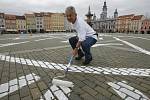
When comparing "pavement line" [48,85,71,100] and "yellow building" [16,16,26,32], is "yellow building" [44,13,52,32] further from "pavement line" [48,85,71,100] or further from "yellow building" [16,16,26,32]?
"pavement line" [48,85,71,100]

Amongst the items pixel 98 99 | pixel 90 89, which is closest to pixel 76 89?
pixel 90 89

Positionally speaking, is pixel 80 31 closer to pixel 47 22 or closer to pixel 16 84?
pixel 16 84

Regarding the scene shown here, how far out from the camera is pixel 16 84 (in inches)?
119

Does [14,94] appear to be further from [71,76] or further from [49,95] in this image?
[71,76]

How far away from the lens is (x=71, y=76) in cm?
353

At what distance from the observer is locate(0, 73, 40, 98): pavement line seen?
8.97ft

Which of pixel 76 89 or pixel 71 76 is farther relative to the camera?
pixel 71 76

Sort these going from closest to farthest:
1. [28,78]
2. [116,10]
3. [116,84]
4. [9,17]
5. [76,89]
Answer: [76,89] < [116,84] < [28,78] < [9,17] < [116,10]

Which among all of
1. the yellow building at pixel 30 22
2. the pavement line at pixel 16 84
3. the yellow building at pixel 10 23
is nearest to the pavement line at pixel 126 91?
the pavement line at pixel 16 84

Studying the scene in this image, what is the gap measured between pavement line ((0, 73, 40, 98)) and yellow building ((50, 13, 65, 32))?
109685 mm

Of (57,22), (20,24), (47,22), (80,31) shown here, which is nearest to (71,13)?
(80,31)

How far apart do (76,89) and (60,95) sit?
369mm

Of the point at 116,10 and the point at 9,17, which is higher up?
the point at 116,10

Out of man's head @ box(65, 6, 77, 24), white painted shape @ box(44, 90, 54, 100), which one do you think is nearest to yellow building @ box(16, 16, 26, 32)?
man's head @ box(65, 6, 77, 24)
